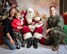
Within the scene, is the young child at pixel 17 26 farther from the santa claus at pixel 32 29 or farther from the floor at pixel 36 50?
the floor at pixel 36 50

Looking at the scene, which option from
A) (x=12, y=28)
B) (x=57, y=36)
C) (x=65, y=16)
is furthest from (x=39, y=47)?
(x=65, y=16)

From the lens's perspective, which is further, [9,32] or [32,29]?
[32,29]

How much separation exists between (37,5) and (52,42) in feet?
2.59

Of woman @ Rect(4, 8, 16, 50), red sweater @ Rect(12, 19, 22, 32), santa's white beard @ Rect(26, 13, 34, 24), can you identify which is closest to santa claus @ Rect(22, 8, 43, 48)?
santa's white beard @ Rect(26, 13, 34, 24)

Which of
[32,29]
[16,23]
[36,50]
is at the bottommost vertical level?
[36,50]

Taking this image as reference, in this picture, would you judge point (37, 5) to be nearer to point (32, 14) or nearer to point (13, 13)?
point (32, 14)

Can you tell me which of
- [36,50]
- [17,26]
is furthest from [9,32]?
[36,50]

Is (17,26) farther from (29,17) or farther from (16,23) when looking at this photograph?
(29,17)

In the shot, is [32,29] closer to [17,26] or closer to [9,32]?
[17,26]

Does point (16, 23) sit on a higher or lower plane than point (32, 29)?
higher

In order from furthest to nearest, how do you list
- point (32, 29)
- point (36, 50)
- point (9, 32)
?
1. point (32, 29)
2. point (9, 32)
3. point (36, 50)

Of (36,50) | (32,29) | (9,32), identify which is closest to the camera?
(36,50)

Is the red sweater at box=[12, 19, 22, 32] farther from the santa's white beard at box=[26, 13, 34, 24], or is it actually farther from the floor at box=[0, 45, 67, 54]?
the floor at box=[0, 45, 67, 54]

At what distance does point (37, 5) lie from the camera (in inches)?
122
